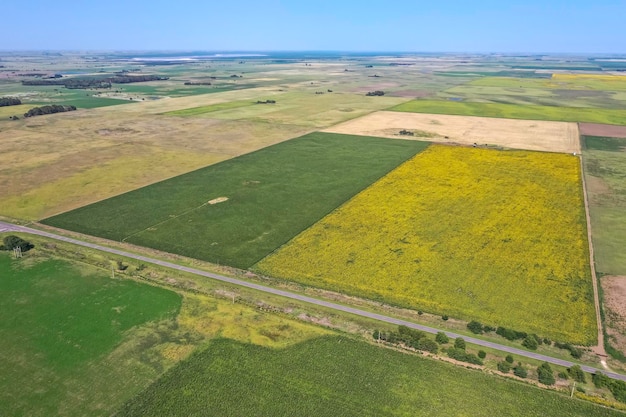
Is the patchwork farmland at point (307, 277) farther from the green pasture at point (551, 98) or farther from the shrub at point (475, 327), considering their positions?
the green pasture at point (551, 98)

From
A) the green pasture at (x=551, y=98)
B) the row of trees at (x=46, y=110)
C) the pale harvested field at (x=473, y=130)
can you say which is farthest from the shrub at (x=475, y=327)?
the green pasture at (x=551, y=98)

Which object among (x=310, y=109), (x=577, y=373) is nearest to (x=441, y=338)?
(x=577, y=373)

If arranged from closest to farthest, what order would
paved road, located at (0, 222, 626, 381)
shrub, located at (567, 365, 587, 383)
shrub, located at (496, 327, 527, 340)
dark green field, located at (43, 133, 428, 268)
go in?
shrub, located at (567, 365, 587, 383) < paved road, located at (0, 222, 626, 381) < shrub, located at (496, 327, 527, 340) < dark green field, located at (43, 133, 428, 268)

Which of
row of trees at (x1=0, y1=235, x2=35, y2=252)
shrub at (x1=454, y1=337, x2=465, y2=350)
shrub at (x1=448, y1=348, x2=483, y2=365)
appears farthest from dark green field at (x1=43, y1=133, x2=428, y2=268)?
shrub at (x1=448, y1=348, x2=483, y2=365)

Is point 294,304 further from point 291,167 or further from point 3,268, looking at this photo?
point 291,167

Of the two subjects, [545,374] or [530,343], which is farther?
[530,343]

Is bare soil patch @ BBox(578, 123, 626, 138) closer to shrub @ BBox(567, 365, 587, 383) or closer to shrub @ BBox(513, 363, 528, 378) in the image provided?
shrub @ BBox(567, 365, 587, 383)

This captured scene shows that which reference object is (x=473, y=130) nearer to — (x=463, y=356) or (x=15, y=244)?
(x=463, y=356)
